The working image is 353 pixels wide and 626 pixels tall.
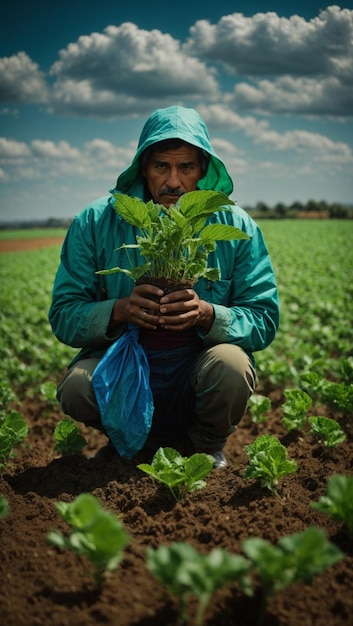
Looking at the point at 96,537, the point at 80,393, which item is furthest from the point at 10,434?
the point at 96,537

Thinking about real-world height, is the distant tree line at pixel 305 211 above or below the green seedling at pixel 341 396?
above

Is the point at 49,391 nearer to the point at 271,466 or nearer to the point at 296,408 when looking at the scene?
the point at 296,408

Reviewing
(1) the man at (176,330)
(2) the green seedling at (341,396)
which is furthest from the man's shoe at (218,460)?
(2) the green seedling at (341,396)

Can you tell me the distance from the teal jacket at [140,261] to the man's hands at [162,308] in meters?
0.31

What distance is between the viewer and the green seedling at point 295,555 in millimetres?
1418

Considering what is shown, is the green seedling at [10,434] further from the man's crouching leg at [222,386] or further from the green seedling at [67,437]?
the man's crouching leg at [222,386]

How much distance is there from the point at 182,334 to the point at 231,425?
63 cm

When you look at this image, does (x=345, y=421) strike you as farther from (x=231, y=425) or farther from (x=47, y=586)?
(x=47, y=586)

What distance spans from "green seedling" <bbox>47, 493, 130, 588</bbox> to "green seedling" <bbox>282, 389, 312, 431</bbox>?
5.96ft

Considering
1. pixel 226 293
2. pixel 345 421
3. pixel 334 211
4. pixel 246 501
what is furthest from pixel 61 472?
pixel 334 211

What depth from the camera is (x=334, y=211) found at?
70562 mm

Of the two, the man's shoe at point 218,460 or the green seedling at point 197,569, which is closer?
the green seedling at point 197,569

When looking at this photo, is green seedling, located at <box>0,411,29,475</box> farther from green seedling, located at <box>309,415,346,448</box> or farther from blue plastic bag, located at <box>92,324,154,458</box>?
green seedling, located at <box>309,415,346,448</box>

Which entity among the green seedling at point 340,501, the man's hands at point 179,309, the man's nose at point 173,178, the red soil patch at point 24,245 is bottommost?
the green seedling at point 340,501
